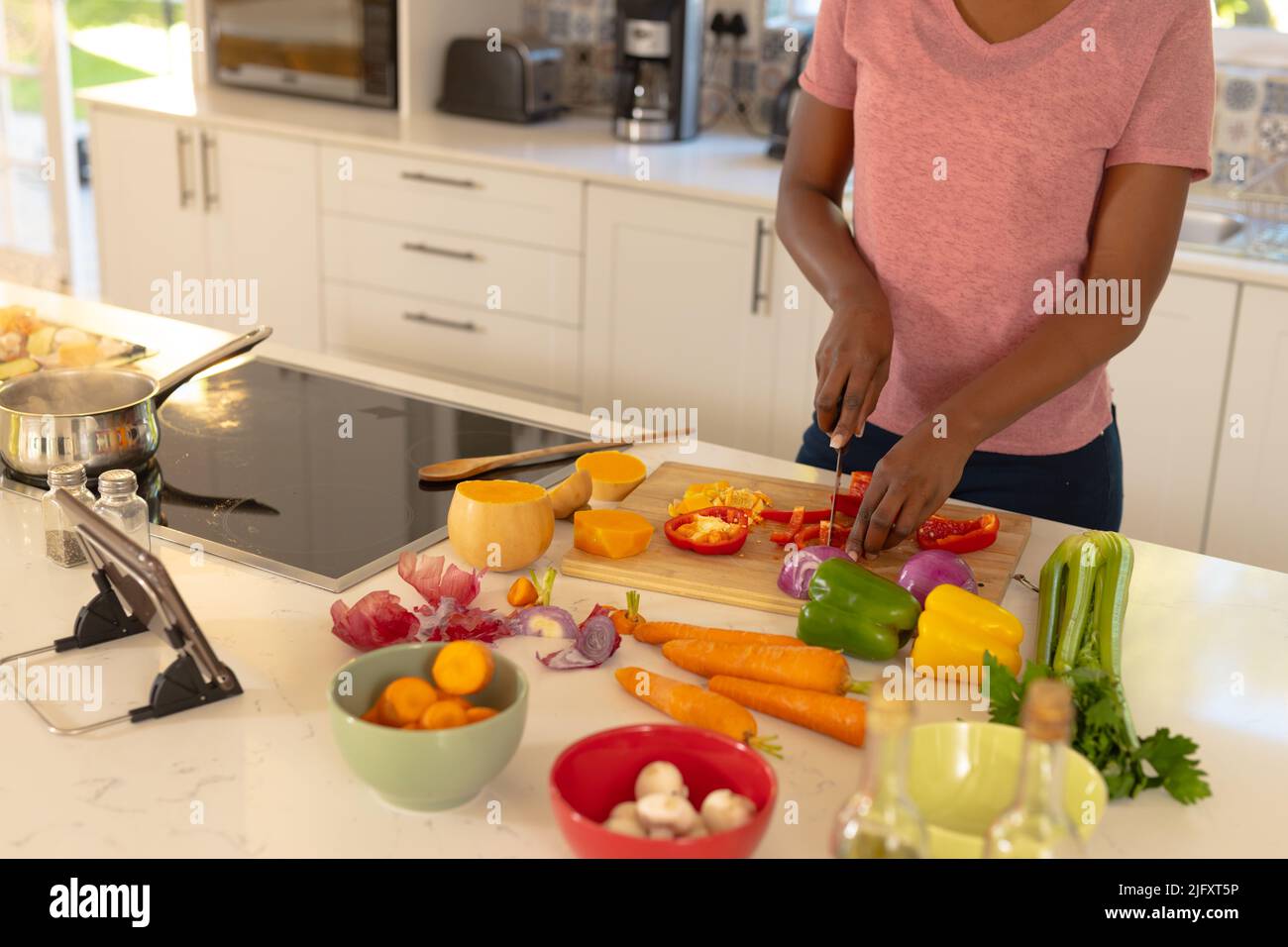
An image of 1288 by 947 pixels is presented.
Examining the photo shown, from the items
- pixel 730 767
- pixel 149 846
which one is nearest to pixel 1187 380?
pixel 730 767

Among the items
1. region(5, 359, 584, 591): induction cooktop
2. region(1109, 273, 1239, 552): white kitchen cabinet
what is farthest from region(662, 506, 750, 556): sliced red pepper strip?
region(1109, 273, 1239, 552): white kitchen cabinet

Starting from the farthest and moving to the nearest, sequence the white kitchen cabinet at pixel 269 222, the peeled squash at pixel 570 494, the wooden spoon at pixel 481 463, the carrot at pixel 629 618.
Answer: the white kitchen cabinet at pixel 269 222 → the wooden spoon at pixel 481 463 → the peeled squash at pixel 570 494 → the carrot at pixel 629 618

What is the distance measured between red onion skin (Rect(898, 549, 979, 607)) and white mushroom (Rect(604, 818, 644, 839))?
17.9 inches

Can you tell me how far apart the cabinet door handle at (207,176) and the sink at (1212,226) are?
232cm

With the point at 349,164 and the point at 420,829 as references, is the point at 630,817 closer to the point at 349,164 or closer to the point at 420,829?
the point at 420,829

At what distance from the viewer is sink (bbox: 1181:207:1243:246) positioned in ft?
9.60

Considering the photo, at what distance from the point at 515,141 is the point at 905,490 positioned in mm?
2183

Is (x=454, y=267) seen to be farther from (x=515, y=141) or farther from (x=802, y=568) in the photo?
(x=802, y=568)

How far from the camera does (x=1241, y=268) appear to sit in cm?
246

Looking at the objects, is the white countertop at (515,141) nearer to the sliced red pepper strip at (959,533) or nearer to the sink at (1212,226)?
the sink at (1212,226)

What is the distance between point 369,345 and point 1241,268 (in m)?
2.00

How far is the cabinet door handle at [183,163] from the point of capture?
354 cm

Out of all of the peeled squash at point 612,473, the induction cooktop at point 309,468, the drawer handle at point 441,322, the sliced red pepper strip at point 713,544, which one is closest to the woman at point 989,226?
the sliced red pepper strip at point 713,544
